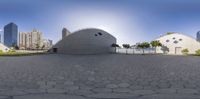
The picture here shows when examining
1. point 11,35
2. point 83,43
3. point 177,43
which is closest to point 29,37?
point 11,35

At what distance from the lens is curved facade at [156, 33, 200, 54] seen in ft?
220

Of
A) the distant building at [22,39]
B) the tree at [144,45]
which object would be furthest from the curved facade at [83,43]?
the distant building at [22,39]

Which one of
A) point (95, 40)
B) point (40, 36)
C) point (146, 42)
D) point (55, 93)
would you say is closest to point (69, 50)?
point (95, 40)

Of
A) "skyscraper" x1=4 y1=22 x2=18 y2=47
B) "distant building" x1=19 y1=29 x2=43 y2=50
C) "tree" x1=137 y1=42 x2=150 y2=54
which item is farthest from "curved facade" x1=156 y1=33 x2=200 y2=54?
"distant building" x1=19 y1=29 x2=43 y2=50

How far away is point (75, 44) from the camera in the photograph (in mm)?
45062

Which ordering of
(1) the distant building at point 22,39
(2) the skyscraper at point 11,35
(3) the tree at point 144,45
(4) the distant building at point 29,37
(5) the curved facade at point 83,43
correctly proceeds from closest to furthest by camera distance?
(5) the curved facade at point 83,43
(3) the tree at point 144,45
(2) the skyscraper at point 11,35
(4) the distant building at point 29,37
(1) the distant building at point 22,39

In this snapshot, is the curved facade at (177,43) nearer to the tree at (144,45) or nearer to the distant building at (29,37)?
the tree at (144,45)

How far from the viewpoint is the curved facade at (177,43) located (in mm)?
67000

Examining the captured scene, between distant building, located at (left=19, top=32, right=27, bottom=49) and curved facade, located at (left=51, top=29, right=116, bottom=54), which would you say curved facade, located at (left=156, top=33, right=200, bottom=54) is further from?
distant building, located at (left=19, top=32, right=27, bottom=49)

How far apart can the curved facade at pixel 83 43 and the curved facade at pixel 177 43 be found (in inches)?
916

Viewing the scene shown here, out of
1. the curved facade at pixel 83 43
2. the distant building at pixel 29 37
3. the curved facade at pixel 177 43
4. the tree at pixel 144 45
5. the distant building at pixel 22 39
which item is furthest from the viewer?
the distant building at pixel 22 39

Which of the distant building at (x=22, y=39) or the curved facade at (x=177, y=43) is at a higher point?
the distant building at (x=22, y=39)

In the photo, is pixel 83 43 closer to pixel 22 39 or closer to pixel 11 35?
pixel 11 35

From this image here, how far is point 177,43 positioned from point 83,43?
31496mm
